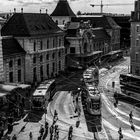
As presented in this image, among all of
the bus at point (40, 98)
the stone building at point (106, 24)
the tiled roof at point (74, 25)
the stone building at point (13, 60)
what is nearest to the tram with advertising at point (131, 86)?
the bus at point (40, 98)

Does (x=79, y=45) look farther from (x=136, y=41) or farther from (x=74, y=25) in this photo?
(x=136, y=41)

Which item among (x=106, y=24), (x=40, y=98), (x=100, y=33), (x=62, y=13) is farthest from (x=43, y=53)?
(x=106, y=24)

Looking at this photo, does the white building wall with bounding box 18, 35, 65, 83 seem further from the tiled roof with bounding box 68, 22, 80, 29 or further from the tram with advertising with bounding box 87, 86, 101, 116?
the tram with advertising with bounding box 87, 86, 101, 116

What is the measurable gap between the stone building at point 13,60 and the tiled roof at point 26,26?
2.76m

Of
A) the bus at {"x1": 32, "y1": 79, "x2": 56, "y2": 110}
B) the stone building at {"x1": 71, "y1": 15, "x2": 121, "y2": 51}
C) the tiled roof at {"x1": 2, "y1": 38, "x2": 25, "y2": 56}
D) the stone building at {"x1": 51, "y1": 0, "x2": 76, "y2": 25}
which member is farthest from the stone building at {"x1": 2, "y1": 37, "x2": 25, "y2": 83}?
the stone building at {"x1": 71, "y1": 15, "x2": 121, "y2": 51}

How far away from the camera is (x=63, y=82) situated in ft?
241

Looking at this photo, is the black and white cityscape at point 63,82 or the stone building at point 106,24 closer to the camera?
the black and white cityscape at point 63,82

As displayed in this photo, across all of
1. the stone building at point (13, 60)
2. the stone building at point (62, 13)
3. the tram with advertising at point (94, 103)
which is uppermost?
the stone building at point (62, 13)

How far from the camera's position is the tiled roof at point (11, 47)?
61.4 meters

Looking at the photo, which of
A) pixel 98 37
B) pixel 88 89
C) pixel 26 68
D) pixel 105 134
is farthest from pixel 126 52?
pixel 105 134

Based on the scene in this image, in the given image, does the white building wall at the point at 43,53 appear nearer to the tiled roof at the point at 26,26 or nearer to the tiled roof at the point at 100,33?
the tiled roof at the point at 26,26

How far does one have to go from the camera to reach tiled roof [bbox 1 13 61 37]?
224ft

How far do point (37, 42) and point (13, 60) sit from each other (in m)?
8.70

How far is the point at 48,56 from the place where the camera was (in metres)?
74.7
